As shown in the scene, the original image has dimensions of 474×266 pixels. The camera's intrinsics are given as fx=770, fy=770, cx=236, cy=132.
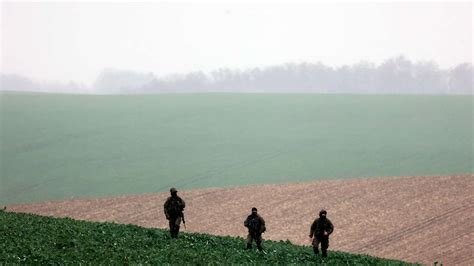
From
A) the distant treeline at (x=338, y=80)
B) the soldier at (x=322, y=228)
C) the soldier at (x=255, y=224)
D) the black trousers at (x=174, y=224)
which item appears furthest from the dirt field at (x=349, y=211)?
the distant treeline at (x=338, y=80)

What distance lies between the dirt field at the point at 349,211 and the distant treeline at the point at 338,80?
354 feet

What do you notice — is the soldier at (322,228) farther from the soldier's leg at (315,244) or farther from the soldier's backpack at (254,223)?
the soldier's backpack at (254,223)

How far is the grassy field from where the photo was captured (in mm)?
25953

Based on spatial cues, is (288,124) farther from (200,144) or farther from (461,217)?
(461,217)

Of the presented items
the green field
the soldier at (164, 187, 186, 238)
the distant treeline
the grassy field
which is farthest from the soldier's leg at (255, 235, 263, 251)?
the distant treeline

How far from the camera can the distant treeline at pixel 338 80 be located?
16800 cm

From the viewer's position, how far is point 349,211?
2089 inches

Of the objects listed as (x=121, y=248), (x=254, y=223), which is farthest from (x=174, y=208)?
(x=121, y=248)

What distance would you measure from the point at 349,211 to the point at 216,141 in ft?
105

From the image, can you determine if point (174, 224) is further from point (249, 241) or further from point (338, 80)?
point (338, 80)

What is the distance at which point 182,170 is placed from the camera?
230ft

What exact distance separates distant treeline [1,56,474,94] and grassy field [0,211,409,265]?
133 m

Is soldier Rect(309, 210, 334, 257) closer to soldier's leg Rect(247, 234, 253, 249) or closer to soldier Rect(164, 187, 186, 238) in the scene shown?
soldier's leg Rect(247, 234, 253, 249)

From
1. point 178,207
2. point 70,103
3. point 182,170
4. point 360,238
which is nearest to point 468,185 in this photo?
point 360,238
